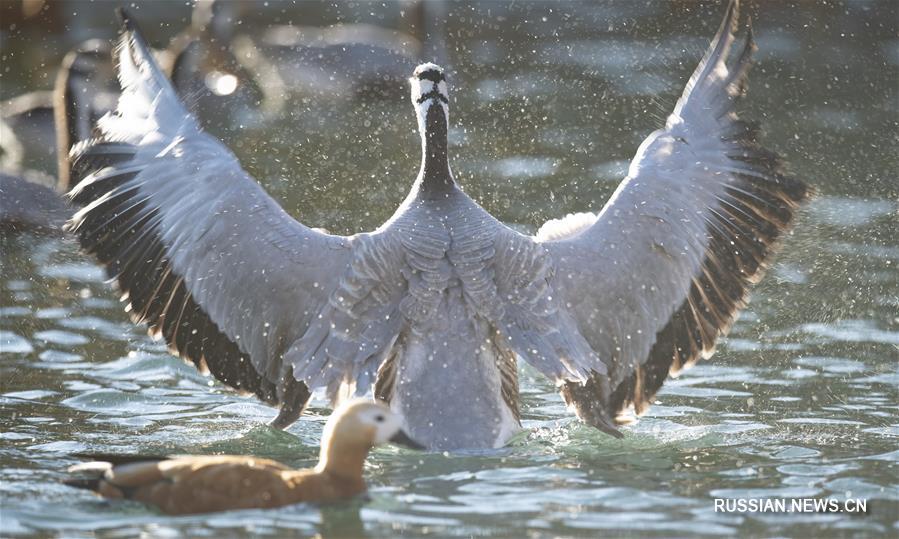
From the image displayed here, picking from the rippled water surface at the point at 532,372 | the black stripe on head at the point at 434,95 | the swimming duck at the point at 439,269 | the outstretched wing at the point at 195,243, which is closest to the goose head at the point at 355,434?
the rippled water surface at the point at 532,372

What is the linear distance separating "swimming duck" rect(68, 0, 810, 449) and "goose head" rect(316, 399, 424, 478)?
0.60 metres

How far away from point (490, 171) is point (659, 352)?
4.53 m

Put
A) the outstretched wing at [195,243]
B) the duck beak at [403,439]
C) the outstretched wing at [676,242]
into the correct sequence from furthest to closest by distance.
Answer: the outstretched wing at [676,242], the outstretched wing at [195,243], the duck beak at [403,439]

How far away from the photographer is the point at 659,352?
297 inches

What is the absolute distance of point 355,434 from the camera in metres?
6.12

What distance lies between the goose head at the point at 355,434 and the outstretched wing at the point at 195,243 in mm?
1011

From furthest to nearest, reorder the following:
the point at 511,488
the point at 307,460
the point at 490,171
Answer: the point at 490,171 < the point at 307,460 < the point at 511,488

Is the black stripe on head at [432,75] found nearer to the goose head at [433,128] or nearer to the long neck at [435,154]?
the goose head at [433,128]

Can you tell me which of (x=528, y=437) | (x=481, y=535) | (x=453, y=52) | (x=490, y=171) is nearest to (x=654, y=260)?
(x=528, y=437)

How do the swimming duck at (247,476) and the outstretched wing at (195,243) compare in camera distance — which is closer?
the swimming duck at (247,476)

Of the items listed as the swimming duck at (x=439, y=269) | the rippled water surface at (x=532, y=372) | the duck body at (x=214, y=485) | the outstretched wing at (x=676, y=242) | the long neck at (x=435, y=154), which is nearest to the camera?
the duck body at (x=214, y=485)

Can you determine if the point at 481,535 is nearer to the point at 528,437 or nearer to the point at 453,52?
the point at 528,437

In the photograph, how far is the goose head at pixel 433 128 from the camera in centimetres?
761

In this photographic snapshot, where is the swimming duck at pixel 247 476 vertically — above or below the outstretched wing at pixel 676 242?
below
